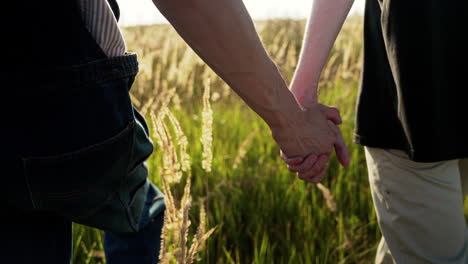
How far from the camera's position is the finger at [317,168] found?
4.53 feet

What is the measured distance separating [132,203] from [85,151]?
0.84 feet

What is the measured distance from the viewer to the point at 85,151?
0.91 m

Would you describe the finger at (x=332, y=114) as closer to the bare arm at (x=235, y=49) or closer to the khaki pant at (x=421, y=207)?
the khaki pant at (x=421, y=207)

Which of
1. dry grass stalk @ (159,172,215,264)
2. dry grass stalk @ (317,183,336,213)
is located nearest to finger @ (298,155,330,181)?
dry grass stalk @ (317,183,336,213)

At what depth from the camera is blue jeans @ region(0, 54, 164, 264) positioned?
876mm

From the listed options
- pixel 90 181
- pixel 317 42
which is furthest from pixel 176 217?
pixel 317 42

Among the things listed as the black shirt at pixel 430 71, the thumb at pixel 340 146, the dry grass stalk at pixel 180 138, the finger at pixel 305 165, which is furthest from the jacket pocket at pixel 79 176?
the black shirt at pixel 430 71

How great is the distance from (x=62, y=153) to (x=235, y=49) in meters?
0.33

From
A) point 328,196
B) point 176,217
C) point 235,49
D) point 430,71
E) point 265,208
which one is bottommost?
point 265,208

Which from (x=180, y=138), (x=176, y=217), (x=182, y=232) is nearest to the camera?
(x=182, y=232)

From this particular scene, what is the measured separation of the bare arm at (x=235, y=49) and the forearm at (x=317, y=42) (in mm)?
401

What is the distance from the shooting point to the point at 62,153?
0.90m

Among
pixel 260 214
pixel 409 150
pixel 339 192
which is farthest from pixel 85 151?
pixel 339 192

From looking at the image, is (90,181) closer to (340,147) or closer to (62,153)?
(62,153)
